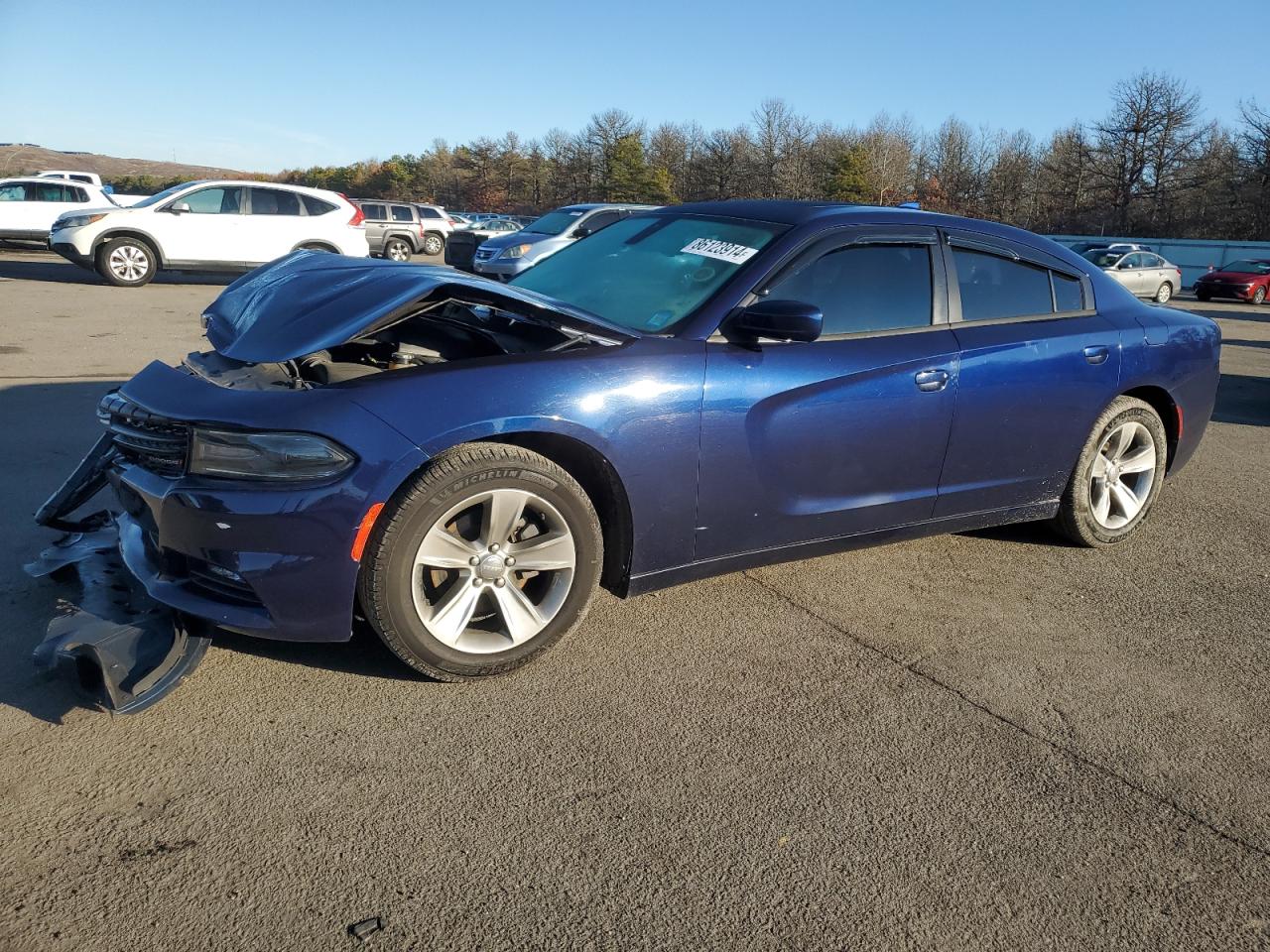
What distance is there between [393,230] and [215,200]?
35.1 ft

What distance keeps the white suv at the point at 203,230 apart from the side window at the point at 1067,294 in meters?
12.7

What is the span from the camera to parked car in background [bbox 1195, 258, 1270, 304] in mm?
27406

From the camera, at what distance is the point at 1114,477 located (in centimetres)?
465

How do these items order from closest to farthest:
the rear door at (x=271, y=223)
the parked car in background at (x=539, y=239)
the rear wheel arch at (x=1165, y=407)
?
the rear wheel arch at (x=1165, y=407), the rear door at (x=271, y=223), the parked car in background at (x=539, y=239)

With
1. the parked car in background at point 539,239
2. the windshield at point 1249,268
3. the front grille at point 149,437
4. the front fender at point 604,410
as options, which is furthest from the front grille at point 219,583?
the windshield at point 1249,268

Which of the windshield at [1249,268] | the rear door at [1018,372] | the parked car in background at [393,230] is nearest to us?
the rear door at [1018,372]

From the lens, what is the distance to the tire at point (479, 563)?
9.23 ft

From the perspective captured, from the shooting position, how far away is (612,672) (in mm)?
3197

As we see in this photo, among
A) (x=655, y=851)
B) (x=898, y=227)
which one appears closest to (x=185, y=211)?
(x=898, y=227)

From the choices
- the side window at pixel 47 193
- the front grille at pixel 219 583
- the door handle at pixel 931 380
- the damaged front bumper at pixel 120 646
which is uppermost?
the side window at pixel 47 193

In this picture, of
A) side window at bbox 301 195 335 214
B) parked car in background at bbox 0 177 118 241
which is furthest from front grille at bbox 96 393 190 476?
parked car in background at bbox 0 177 118 241

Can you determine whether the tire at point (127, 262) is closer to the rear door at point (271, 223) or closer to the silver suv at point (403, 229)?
the rear door at point (271, 223)

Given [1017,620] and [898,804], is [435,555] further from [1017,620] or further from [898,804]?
[1017,620]

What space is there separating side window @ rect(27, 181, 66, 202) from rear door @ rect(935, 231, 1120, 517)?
71.1 ft
